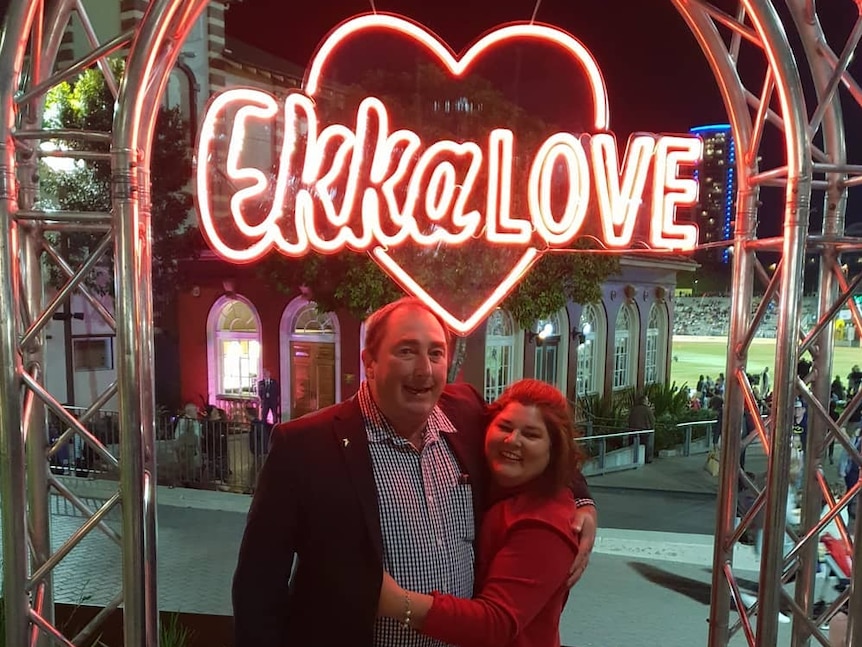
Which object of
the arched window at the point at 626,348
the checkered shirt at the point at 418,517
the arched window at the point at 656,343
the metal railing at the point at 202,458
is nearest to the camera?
the checkered shirt at the point at 418,517

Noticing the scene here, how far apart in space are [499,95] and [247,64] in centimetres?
1038

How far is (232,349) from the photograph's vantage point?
581 inches

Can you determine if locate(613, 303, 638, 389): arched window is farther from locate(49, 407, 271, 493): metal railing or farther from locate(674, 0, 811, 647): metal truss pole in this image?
locate(674, 0, 811, 647): metal truss pole

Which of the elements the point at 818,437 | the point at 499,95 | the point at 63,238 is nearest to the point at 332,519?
the point at 818,437

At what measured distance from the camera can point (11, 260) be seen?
270cm

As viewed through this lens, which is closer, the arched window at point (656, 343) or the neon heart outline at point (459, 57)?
the neon heart outline at point (459, 57)

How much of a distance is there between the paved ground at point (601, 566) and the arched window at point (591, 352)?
21.6ft

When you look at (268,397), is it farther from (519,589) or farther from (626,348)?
(519,589)

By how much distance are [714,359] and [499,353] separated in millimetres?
35077

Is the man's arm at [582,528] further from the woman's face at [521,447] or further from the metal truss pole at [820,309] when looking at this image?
the metal truss pole at [820,309]

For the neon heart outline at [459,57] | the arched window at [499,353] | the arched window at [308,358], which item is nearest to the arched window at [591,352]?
the arched window at [499,353]

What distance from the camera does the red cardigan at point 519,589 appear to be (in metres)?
2.10

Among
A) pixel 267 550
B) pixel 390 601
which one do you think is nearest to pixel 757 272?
pixel 390 601

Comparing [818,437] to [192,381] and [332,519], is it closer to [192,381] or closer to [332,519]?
[332,519]
